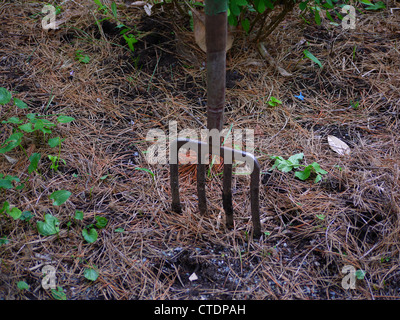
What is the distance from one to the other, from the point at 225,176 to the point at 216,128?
0.74 feet

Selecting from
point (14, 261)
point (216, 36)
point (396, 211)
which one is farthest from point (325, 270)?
point (14, 261)

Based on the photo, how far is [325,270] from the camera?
1.57 m

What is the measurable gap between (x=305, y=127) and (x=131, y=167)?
1125 millimetres

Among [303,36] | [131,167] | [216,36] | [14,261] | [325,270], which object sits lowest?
[325,270]

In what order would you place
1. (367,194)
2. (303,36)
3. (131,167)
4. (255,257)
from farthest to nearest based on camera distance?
(303,36) → (131,167) → (367,194) → (255,257)

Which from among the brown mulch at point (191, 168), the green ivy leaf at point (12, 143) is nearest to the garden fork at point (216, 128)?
the brown mulch at point (191, 168)

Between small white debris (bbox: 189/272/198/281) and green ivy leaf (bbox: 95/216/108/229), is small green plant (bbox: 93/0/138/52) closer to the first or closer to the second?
green ivy leaf (bbox: 95/216/108/229)

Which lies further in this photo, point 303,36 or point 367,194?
point 303,36

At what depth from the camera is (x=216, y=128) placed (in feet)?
Result: 5.03

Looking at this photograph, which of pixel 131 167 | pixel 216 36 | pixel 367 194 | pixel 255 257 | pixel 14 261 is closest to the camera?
pixel 216 36

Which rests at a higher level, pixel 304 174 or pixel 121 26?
pixel 121 26

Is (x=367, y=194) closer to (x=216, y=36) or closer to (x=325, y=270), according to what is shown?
(x=325, y=270)

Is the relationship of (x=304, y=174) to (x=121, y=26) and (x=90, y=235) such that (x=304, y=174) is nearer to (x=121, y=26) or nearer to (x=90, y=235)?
(x=90, y=235)

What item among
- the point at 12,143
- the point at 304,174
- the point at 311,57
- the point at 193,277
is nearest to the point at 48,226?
the point at 12,143
